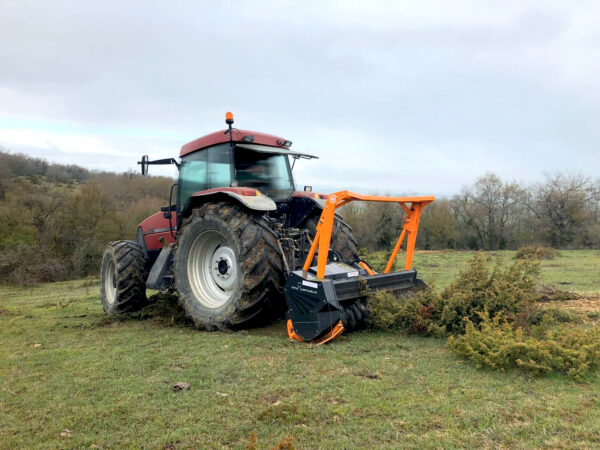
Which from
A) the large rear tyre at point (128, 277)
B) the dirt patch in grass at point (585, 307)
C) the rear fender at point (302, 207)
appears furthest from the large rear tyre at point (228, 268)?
the dirt patch in grass at point (585, 307)

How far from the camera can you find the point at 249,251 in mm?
4953

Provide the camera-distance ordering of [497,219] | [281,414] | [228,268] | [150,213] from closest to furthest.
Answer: [281,414] → [228,268] → [150,213] → [497,219]

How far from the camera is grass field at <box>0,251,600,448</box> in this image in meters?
2.60

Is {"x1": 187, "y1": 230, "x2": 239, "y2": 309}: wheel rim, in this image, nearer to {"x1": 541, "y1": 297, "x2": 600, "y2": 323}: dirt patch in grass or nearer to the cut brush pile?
the cut brush pile

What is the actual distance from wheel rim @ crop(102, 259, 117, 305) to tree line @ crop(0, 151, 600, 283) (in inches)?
566

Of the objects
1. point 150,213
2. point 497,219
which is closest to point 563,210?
point 497,219

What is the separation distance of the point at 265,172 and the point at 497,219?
33.1 m

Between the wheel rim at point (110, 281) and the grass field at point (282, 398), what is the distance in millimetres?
3032

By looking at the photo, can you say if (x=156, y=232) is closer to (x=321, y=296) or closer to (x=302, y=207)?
(x=302, y=207)

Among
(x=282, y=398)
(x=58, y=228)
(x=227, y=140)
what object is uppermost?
(x=227, y=140)

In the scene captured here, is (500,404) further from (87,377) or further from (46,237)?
(46,237)

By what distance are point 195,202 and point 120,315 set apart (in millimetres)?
2705

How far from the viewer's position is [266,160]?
A: 652 centimetres

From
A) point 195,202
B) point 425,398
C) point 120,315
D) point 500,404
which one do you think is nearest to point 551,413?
point 500,404
